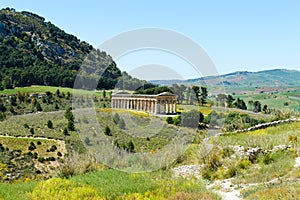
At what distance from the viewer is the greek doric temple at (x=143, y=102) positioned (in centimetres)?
3588

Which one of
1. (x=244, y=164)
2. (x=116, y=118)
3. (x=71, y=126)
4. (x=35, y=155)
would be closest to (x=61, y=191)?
(x=244, y=164)

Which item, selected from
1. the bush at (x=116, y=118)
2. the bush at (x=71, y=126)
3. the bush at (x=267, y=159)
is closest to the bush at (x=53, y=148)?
the bush at (x=71, y=126)

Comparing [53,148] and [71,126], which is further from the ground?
[71,126]

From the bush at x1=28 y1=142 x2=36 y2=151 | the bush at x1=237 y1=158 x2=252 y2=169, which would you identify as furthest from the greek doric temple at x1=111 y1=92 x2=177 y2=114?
the bush at x1=237 y1=158 x2=252 y2=169

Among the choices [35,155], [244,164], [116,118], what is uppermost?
[244,164]

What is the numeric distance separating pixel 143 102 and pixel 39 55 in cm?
8483

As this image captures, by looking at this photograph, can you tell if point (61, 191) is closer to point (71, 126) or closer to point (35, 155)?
point (35, 155)

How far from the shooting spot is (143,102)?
1590 inches

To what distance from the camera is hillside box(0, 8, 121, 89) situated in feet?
288

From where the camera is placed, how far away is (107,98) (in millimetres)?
72812

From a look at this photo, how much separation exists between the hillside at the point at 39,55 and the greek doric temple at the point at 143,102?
2408cm

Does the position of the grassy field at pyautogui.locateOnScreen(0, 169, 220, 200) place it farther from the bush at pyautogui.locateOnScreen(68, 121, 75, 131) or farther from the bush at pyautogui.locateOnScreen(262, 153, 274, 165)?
the bush at pyautogui.locateOnScreen(68, 121, 75, 131)

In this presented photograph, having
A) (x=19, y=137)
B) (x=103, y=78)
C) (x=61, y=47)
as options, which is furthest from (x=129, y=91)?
(x=61, y=47)

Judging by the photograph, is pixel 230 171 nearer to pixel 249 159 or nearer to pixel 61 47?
pixel 249 159
